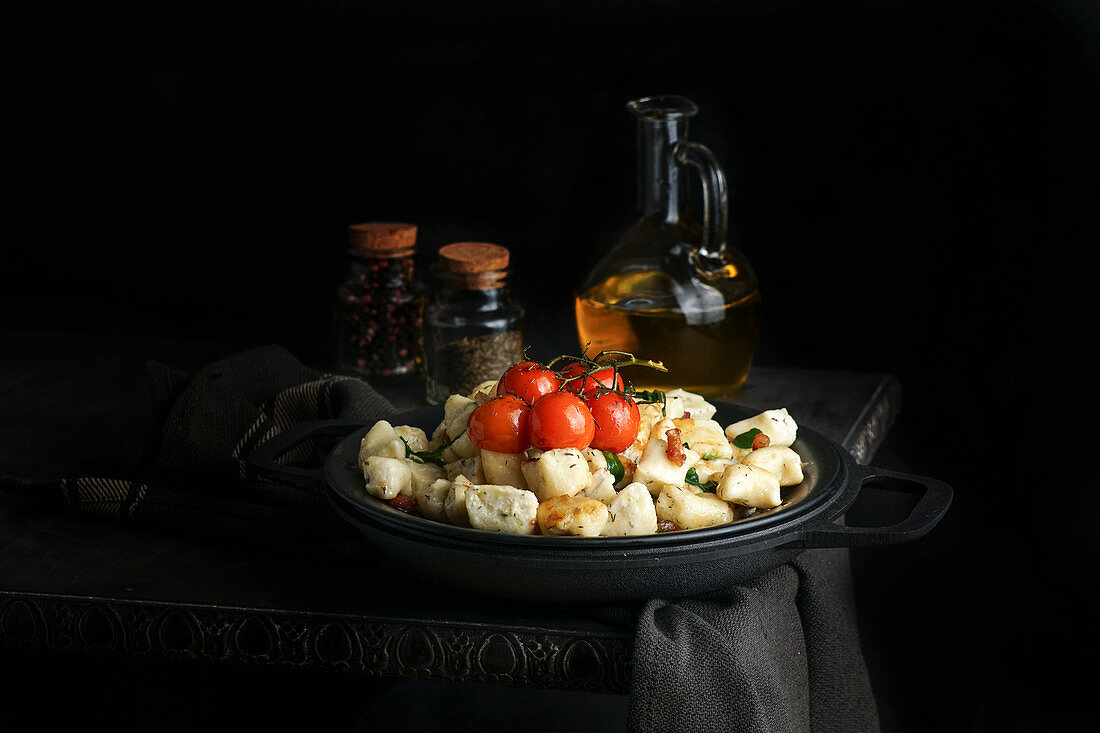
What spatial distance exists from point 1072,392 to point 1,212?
1.50m

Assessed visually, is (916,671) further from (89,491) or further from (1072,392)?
(89,491)

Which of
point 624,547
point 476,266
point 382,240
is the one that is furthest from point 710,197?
point 624,547

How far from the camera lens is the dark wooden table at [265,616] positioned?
83 centimetres

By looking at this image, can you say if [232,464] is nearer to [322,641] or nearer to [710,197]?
[322,641]

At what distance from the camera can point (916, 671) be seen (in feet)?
5.17

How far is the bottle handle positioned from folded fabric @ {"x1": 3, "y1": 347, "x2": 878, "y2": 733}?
0.36 metres

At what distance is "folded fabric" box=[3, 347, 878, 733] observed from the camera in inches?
30.7

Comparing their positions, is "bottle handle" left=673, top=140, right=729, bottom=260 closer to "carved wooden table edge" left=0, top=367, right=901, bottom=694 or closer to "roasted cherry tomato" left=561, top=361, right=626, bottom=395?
"roasted cherry tomato" left=561, top=361, right=626, bottom=395

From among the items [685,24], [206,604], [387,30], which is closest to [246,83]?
[387,30]

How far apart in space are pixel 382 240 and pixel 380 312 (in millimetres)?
92

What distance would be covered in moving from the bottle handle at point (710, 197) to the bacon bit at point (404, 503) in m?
0.57

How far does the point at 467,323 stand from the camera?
136 centimetres

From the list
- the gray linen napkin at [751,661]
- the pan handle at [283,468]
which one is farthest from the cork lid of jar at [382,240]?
the gray linen napkin at [751,661]

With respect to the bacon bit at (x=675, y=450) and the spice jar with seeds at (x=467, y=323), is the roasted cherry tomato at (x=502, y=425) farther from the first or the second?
the spice jar with seeds at (x=467, y=323)
